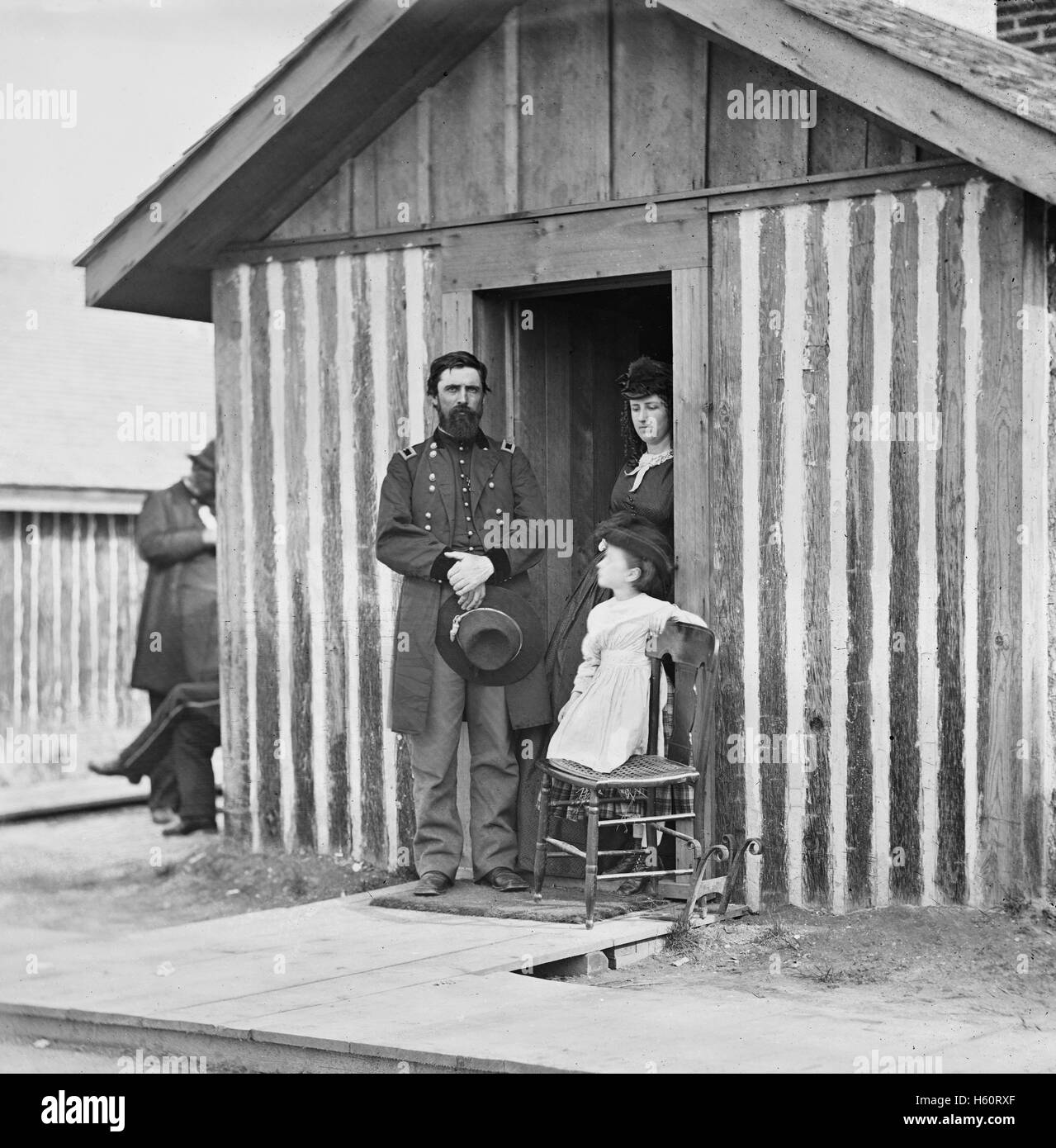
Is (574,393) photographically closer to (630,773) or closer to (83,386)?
(630,773)

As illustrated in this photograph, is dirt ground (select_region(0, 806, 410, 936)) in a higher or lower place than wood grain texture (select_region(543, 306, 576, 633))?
lower

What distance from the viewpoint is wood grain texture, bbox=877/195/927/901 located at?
7250mm

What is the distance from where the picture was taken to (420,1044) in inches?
213

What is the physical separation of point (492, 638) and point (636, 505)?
0.88m

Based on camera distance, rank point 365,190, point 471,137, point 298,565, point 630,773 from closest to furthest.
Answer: point 630,773, point 471,137, point 365,190, point 298,565

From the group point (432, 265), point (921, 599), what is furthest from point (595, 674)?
point (432, 265)

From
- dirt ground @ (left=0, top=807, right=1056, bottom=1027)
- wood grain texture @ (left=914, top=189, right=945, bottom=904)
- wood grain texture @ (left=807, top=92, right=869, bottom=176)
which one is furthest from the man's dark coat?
wood grain texture @ (left=914, top=189, right=945, bottom=904)

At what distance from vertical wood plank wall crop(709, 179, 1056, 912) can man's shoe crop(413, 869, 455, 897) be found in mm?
1230

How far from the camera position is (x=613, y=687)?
7547 mm

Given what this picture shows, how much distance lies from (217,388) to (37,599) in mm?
7415

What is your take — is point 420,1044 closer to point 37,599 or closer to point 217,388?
point 217,388

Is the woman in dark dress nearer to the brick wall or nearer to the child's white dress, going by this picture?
the child's white dress

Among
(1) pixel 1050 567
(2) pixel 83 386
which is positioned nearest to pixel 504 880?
(1) pixel 1050 567

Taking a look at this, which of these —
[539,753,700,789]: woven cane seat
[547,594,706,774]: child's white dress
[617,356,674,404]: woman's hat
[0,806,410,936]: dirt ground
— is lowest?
[0,806,410,936]: dirt ground
